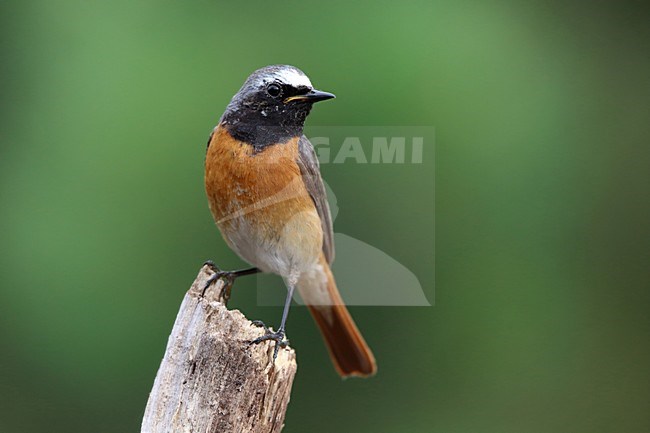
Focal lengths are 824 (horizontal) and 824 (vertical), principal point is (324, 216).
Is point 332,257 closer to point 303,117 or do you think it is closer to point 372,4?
point 303,117

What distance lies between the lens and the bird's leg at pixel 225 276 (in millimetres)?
2842

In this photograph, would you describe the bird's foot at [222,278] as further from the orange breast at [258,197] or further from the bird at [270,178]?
the orange breast at [258,197]

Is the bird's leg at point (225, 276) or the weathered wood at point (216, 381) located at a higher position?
the bird's leg at point (225, 276)

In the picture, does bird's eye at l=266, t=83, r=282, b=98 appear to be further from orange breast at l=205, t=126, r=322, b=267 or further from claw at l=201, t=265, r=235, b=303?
claw at l=201, t=265, r=235, b=303

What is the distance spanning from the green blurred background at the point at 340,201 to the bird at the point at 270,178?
9.0 inches

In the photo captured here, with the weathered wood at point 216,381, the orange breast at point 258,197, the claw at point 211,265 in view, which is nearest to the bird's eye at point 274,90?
the orange breast at point 258,197

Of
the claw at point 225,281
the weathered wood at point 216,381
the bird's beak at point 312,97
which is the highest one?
the bird's beak at point 312,97

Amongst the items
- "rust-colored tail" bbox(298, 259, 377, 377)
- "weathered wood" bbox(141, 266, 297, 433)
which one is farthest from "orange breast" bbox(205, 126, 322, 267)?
"weathered wood" bbox(141, 266, 297, 433)

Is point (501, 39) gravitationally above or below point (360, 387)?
above

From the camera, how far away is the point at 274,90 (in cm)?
276

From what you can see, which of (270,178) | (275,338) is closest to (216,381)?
(275,338)

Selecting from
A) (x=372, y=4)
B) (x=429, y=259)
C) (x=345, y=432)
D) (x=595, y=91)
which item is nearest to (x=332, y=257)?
(x=429, y=259)

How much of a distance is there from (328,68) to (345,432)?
1491 mm

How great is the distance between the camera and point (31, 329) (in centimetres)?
330
